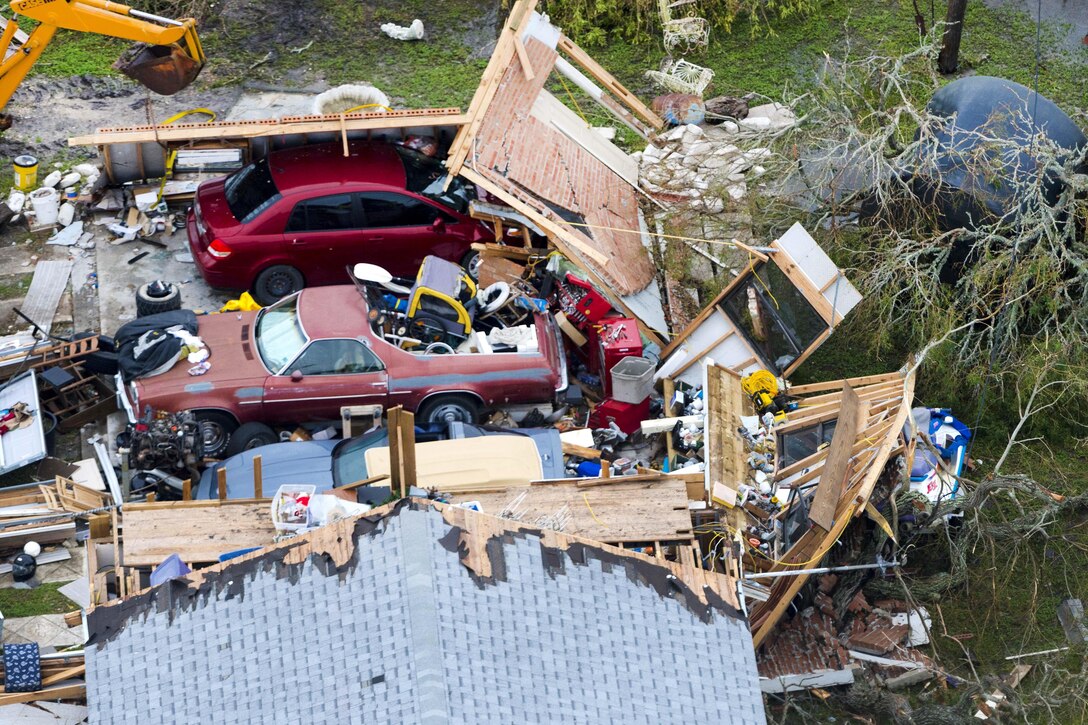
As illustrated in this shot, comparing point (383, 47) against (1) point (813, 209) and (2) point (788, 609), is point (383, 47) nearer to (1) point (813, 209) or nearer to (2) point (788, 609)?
(1) point (813, 209)

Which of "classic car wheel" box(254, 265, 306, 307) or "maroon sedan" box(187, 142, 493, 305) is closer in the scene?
"maroon sedan" box(187, 142, 493, 305)

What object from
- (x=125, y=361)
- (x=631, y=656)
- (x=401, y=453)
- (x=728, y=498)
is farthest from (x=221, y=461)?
(x=631, y=656)

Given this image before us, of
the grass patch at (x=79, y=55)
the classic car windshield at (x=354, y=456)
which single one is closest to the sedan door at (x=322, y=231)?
the classic car windshield at (x=354, y=456)

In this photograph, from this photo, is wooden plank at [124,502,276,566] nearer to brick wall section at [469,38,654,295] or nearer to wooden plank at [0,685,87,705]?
wooden plank at [0,685,87,705]

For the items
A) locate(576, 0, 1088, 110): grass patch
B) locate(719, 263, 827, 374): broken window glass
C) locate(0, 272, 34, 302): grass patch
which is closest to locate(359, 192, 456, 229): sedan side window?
locate(719, 263, 827, 374): broken window glass

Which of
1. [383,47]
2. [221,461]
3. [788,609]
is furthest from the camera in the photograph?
[383,47]

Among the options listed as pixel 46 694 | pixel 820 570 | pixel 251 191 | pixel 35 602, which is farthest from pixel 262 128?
pixel 820 570
